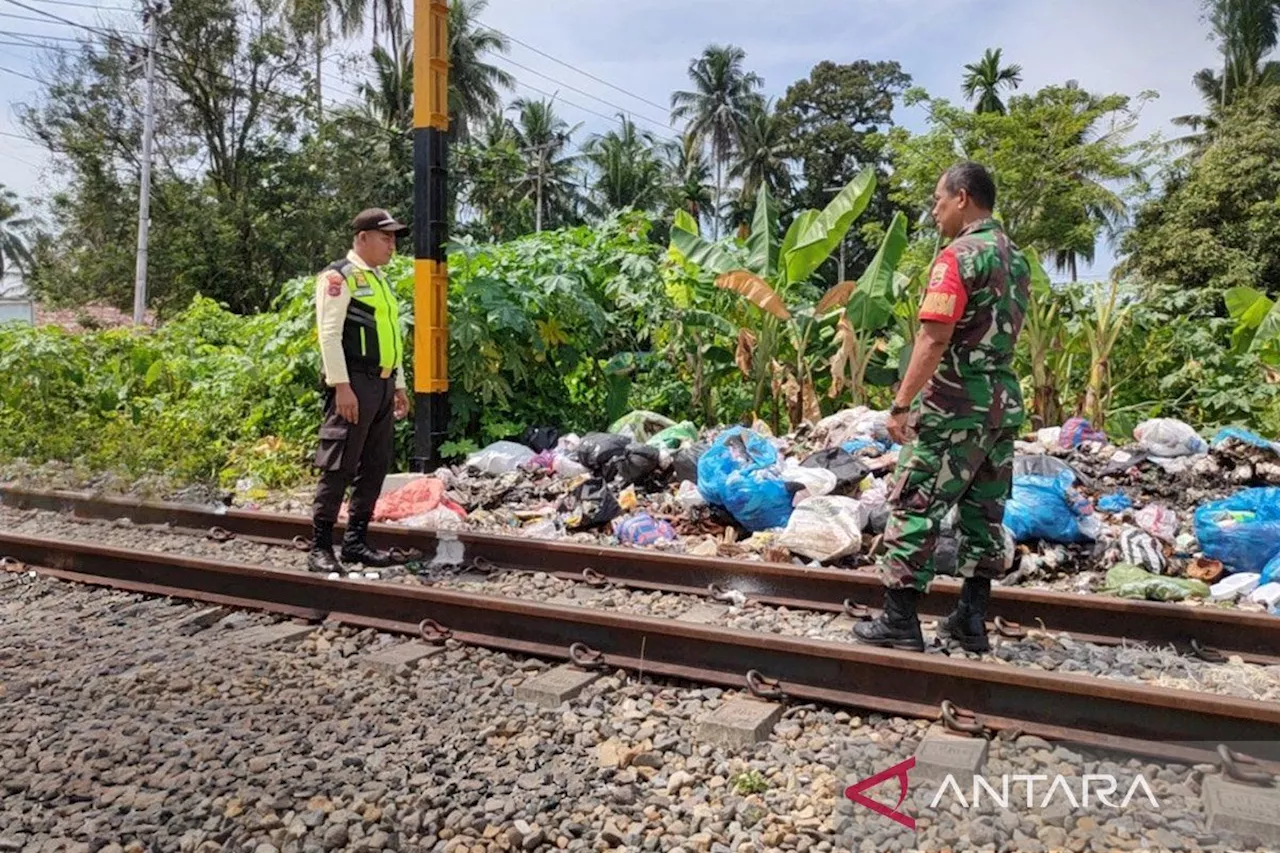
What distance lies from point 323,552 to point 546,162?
51.1 meters

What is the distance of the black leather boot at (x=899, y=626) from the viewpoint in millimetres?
3842

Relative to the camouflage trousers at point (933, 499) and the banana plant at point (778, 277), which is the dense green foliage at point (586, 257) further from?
the camouflage trousers at point (933, 499)

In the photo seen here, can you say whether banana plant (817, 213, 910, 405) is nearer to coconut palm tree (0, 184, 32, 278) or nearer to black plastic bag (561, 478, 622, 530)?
black plastic bag (561, 478, 622, 530)

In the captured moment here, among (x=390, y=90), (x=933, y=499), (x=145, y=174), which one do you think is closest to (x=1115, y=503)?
(x=933, y=499)

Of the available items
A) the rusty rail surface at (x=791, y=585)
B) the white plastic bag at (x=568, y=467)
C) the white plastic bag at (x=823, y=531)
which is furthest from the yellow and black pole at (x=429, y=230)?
the white plastic bag at (x=823, y=531)

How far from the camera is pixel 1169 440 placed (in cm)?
709

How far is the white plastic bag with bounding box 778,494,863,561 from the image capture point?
217 inches

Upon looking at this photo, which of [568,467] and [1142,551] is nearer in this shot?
[1142,551]

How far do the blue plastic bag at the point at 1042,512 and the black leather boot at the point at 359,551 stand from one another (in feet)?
12.1

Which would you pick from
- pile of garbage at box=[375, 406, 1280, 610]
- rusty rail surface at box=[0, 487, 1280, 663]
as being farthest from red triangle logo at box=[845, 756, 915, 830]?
pile of garbage at box=[375, 406, 1280, 610]

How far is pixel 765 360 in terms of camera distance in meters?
9.48

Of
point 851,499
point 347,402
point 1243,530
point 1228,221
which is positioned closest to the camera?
point 1243,530

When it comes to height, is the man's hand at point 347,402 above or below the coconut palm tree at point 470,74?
below

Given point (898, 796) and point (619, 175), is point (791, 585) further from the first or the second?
point (619, 175)
